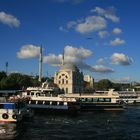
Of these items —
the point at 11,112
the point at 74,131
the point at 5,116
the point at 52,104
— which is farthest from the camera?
the point at 52,104

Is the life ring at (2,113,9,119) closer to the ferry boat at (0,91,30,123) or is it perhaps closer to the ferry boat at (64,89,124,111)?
the ferry boat at (0,91,30,123)

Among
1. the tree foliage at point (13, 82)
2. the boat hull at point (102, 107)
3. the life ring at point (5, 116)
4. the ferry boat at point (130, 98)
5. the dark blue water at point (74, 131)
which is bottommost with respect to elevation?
the dark blue water at point (74, 131)

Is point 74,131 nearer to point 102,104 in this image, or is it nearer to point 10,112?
point 10,112

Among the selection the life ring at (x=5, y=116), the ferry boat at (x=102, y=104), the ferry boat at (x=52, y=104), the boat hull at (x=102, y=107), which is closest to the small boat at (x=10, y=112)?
the life ring at (x=5, y=116)

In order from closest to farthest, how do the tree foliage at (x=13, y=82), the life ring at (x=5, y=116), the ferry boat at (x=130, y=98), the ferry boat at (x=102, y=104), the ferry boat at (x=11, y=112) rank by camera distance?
the ferry boat at (x=11, y=112) < the life ring at (x=5, y=116) < the ferry boat at (x=102, y=104) < the ferry boat at (x=130, y=98) < the tree foliage at (x=13, y=82)

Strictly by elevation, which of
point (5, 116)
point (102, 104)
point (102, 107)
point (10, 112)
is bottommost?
point (5, 116)

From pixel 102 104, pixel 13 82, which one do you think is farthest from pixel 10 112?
pixel 13 82

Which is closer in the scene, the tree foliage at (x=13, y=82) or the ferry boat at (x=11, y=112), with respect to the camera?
the ferry boat at (x=11, y=112)

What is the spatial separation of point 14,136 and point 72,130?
32.7 ft

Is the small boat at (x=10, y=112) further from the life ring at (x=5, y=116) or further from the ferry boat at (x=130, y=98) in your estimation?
the ferry boat at (x=130, y=98)

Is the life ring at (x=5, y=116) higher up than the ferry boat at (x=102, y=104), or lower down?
lower down

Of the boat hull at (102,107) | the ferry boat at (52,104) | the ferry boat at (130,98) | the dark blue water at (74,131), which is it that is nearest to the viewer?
the dark blue water at (74,131)

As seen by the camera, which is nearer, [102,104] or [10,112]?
[10,112]

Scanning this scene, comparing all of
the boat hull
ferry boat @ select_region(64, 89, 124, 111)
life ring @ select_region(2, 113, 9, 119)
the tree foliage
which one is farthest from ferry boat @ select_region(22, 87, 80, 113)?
the tree foliage
